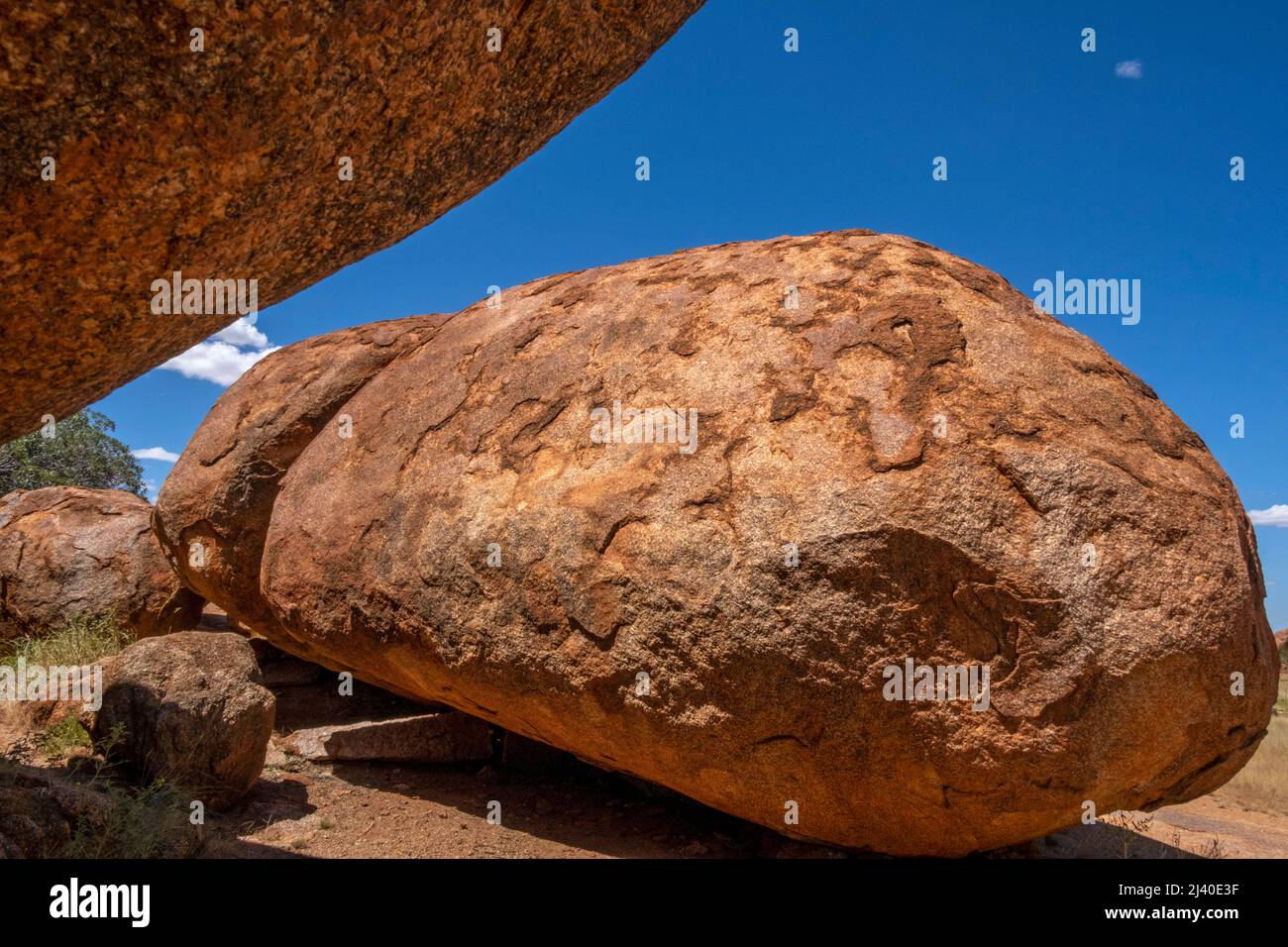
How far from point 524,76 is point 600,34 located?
0.29 metres

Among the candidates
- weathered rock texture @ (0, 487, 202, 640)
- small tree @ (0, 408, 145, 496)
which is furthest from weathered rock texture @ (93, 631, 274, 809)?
small tree @ (0, 408, 145, 496)

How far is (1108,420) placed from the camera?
12.1ft

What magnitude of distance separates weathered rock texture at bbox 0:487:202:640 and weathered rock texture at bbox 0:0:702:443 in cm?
558

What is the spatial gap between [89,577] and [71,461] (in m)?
11.3

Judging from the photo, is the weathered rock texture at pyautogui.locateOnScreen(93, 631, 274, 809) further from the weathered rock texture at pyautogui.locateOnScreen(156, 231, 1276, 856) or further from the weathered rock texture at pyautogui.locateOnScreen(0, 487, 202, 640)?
the weathered rock texture at pyautogui.locateOnScreen(0, 487, 202, 640)

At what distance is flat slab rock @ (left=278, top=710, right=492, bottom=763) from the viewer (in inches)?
224

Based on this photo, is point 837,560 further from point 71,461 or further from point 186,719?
point 71,461

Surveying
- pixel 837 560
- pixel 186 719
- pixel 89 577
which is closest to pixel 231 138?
pixel 837 560

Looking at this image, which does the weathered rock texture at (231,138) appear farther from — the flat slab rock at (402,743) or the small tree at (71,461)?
the small tree at (71,461)

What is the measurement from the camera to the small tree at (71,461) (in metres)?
15.8

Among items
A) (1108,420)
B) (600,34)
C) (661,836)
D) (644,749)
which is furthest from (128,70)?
(661,836)

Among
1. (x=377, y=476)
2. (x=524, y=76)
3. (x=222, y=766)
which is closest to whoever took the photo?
(x=524, y=76)
